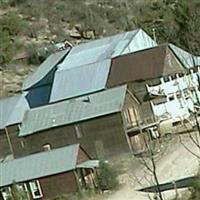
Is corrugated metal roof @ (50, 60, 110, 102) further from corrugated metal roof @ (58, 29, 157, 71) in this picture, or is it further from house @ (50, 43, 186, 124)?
corrugated metal roof @ (58, 29, 157, 71)

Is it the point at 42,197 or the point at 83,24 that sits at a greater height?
Answer: the point at 83,24

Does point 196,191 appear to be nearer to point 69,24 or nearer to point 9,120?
point 9,120

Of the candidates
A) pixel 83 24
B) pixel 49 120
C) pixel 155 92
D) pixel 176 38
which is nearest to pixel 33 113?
pixel 49 120

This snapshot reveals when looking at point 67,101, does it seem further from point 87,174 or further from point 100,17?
point 100,17

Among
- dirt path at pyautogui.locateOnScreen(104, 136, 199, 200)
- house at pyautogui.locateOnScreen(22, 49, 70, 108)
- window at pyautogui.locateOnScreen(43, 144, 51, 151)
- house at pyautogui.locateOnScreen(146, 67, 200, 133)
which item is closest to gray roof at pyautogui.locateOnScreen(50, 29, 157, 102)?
house at pyautogui.locateOnScreen(22, 49, 70, 108)

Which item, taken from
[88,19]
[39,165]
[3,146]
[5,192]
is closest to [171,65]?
[3,146]
